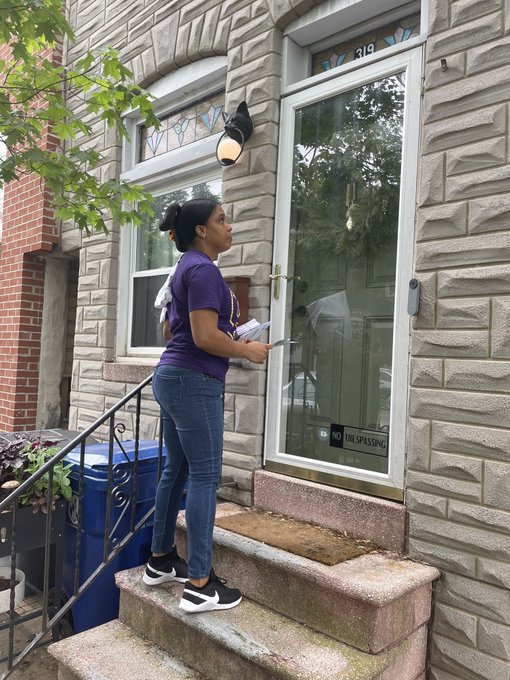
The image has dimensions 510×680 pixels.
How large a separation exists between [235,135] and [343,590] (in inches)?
104

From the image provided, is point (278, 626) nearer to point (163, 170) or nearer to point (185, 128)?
point (163, 170)

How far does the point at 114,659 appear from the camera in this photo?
2387mm

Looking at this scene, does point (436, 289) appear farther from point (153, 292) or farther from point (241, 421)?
point (153, 292)

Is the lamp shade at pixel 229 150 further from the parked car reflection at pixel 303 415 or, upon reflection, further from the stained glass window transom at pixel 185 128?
the parked car reflection at pixel 303 415

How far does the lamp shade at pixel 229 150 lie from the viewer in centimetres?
342

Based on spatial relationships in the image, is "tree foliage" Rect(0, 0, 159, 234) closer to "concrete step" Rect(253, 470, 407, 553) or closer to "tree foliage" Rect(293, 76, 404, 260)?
"tree foliage" Rect(293, 76, 404, 260)

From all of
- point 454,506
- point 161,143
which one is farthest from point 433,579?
point 161,143

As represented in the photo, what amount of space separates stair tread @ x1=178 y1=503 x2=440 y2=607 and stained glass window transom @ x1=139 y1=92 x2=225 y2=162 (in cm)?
295

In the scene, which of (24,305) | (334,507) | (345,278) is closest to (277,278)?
(345,278)

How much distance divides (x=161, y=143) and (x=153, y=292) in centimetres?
126

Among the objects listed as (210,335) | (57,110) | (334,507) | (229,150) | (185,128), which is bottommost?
(334,507)

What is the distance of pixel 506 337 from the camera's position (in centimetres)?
231

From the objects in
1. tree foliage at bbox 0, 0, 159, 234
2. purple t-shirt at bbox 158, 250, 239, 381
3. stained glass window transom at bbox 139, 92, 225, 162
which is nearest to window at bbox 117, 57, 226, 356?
stained glass window transom at bbox 139, 92, 225, 162

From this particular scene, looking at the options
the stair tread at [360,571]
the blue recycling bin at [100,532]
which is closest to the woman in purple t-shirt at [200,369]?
the stair tread at [360,571]
